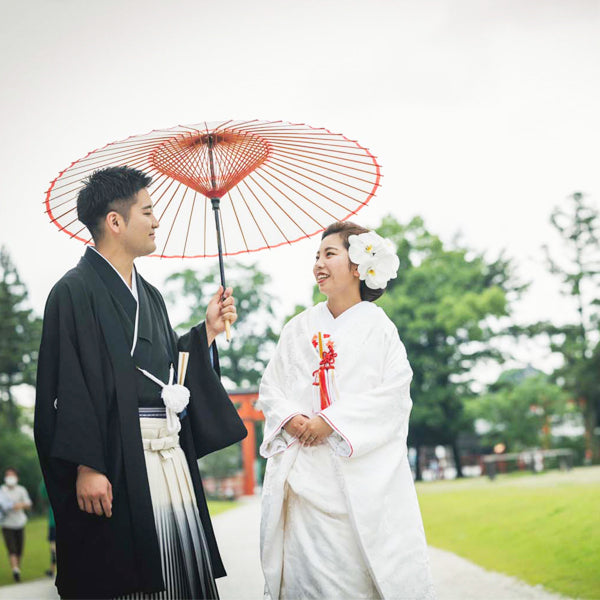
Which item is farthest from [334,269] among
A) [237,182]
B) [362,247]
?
[237,182]

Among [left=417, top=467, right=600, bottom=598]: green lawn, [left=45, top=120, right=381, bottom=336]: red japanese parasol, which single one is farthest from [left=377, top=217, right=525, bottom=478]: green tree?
[left=45, top=120, right=381, bottom=336]: red japanese parasol

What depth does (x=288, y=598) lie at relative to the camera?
2.95 m

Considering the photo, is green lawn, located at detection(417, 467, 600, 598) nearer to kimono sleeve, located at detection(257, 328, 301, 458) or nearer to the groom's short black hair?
kimono sleeve, located at detection(257, 328, 301, 458)

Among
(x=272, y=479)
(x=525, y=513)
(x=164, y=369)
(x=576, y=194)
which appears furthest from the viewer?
(x=576, y=194)

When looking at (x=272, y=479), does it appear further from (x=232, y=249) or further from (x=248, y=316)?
(x=248, y=316)

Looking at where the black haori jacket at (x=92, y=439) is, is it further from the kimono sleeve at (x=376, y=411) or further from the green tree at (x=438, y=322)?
the green tree at (x=438, y=322)

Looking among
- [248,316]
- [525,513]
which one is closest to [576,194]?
[248,316]

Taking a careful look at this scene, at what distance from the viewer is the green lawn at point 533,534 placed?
5.76 meters

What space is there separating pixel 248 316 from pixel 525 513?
1372 cm

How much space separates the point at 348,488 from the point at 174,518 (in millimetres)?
726

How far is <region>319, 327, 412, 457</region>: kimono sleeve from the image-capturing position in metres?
2.95

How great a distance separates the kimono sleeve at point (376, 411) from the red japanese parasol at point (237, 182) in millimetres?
801

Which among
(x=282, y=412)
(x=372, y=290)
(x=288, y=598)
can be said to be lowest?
(x=288, y=598)

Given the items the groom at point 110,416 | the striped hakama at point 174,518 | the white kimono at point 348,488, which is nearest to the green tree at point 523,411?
the white kimono at point 348,488
